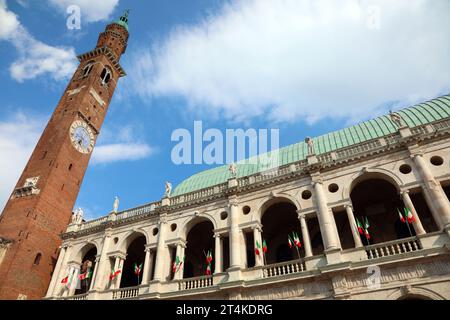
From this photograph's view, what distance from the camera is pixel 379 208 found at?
2431 centimetres

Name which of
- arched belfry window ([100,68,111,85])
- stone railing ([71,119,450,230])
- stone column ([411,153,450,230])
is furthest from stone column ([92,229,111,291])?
arched belfry window ([100,68,111,85])

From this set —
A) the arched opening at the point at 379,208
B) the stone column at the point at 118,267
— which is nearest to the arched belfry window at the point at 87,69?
the stone column at the point at 118,267

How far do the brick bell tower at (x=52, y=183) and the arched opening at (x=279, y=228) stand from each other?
913 inches

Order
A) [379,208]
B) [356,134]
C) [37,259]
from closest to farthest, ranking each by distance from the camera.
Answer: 1. [379,208]
2. [37,259]
3. [356,134]

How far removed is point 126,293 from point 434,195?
23.8 m

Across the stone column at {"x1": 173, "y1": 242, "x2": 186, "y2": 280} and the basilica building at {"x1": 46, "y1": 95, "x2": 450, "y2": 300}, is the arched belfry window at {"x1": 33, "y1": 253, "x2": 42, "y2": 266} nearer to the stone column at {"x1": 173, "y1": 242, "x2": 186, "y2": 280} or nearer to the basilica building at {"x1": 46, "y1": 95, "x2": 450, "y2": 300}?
the basilica building at {"x1": 46, "y1": 95, "x2": 450, "y2": 300}

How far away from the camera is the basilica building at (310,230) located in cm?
1794

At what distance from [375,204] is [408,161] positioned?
5208 millimetres

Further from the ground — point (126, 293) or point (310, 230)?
point (310, 230)

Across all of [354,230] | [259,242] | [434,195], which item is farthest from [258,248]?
[434,195]

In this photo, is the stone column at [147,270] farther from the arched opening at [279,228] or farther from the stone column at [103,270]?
the arched opening at [279,228]

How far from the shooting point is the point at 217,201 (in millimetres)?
26500

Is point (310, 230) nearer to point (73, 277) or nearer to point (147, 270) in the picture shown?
point (147, 270)

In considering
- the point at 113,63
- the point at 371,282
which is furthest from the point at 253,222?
the point at 113,63
